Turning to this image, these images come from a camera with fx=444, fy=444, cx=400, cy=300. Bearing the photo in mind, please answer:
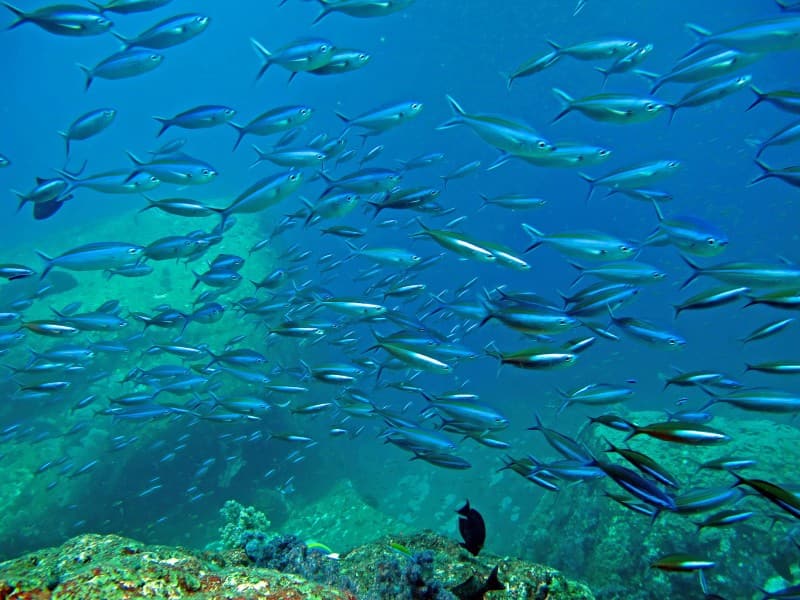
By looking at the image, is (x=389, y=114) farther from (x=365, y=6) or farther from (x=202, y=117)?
(x=202, y=117)

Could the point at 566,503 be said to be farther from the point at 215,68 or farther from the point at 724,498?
the point at 215,68

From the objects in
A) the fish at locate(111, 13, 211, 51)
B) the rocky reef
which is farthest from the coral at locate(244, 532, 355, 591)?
the fish at locate(111, 13, 211, 51)

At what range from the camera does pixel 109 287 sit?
1719 cm

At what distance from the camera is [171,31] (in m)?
5.45

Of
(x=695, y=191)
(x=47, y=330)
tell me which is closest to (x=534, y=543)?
(x=47, y=330)

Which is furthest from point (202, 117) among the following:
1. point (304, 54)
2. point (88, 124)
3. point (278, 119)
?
point (304, 54)

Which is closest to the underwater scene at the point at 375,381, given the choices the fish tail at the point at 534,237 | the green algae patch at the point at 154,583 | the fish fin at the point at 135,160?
the green algae patch at the point at 154,583

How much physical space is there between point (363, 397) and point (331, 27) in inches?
3175

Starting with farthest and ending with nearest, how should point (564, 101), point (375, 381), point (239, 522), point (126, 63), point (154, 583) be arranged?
point (375, 381)
point (239, 522)
point (126, 63)
point (564, 101)
point (154, 583)

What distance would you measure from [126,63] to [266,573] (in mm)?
6312

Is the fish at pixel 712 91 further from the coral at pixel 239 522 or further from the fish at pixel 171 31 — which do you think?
the coral at pixel 239 522

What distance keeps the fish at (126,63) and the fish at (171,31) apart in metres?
0.12

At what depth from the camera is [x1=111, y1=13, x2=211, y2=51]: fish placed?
5.41 metres

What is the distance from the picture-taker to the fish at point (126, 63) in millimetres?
5680
